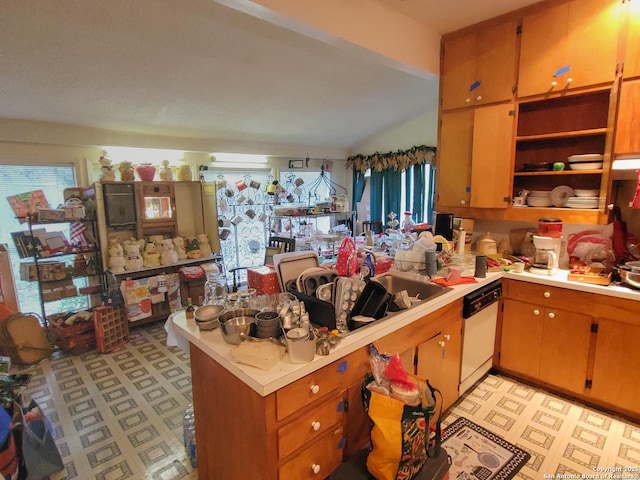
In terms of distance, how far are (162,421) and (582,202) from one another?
3292mm

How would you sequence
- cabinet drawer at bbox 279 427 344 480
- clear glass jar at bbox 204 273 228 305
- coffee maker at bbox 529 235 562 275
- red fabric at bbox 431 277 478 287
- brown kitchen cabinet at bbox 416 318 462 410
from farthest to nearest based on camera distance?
coffee maker at bbox 529 235 562 275 < red fabric at bbox 431 277 478 287 < brown kitchen cabinet at bbox 416 318 462 410 < clear glass jar at bbox 204 273 228 305 < cabinet drawer at bbox 279 427 344 480

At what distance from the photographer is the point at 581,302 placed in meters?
2.29

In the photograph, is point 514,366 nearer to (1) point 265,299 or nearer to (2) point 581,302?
(2) point 581,302

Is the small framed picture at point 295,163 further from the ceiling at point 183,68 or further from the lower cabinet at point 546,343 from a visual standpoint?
the lower cabinet at point 546,343

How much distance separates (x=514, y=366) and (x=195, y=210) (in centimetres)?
395

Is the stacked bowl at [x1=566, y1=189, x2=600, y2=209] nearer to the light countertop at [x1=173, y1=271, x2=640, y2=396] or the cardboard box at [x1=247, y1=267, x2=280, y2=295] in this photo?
the light countertop at [x1=173, y1=271, x2=640, y2=396]

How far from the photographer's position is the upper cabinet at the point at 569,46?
7.11 feet

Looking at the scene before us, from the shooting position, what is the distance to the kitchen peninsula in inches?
49.7

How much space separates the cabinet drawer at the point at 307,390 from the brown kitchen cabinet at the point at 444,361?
2.27 feet

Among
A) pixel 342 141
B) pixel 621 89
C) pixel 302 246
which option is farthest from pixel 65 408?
pixel 342 141

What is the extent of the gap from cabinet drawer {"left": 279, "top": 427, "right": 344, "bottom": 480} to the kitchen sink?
0.99m

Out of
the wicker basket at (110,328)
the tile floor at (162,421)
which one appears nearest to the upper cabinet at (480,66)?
the tile floor at (162,421)

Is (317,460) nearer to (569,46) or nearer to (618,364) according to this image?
(618,364)

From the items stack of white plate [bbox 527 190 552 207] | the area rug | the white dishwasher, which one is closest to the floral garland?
stack of white plate [bbox 527 190 552 207]
